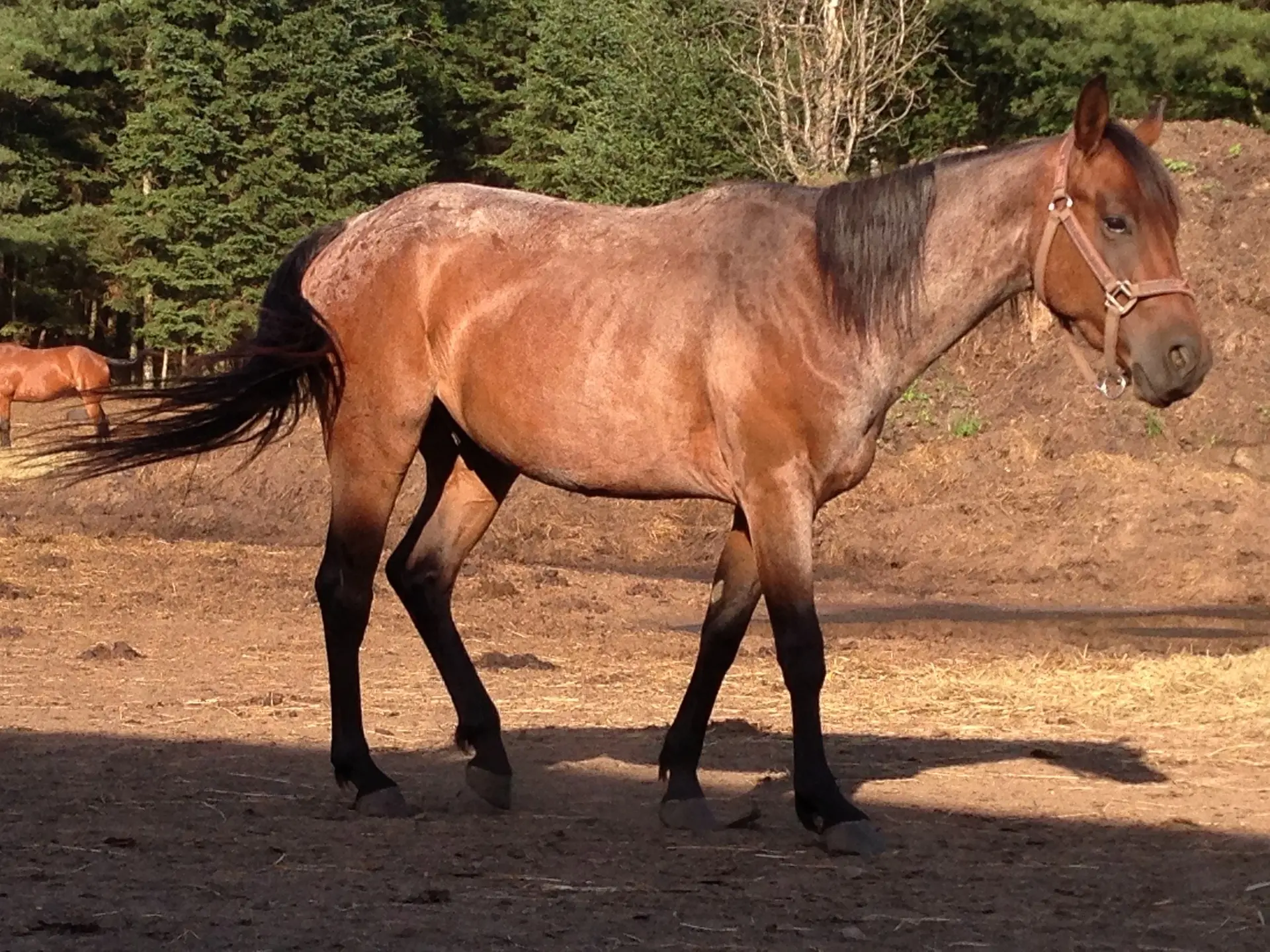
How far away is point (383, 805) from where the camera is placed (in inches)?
231

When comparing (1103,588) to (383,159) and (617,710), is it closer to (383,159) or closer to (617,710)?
(617,710)

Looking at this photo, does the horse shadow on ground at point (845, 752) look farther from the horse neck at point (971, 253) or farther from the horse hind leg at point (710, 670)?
the horse neck at point (971, 253)

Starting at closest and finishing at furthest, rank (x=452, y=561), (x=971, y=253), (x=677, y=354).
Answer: (x=971, y=253) < (x=677, y=354) < (x=452, y=561)

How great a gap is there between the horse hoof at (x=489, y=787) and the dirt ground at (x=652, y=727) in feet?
0.31

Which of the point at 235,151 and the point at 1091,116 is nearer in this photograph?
the point at 1091,116

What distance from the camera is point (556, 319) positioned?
590 centimetres

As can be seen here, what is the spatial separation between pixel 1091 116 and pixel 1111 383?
2.70 ft

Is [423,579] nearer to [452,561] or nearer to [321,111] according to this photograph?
[452,561]

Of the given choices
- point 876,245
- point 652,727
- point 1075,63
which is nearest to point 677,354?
point 876,245

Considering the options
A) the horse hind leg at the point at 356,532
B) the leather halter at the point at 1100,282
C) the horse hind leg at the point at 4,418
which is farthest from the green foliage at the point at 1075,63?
the horse hind leg at the point at 356,532

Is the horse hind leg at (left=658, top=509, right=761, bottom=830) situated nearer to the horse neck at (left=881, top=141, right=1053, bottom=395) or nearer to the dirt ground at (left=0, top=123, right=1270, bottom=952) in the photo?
the dirt ground at (left=0, top=123, right=1270, bottom=952)

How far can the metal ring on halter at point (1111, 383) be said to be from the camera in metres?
5.23

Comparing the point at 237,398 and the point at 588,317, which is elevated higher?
the point at 588,317

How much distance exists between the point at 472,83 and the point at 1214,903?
40257 mm
